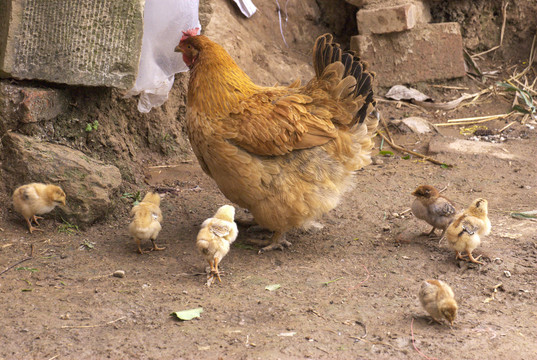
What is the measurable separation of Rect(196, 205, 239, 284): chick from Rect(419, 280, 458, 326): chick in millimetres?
1444

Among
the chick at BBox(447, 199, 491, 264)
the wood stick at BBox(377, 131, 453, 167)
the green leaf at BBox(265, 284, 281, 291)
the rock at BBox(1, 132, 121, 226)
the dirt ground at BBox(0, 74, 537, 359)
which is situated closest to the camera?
the dirt ground at BBox(0, 74, 537, 359)

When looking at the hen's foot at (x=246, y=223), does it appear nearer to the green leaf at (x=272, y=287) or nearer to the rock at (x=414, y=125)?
the green leaf at (x=272, y=287)

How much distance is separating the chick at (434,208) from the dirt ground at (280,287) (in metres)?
0.23

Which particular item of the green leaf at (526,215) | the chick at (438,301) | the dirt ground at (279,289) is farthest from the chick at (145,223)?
the green leaf at (526,215)

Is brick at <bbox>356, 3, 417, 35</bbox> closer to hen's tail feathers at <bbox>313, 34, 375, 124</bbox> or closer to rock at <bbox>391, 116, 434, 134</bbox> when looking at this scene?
rock at <bbox>391, 116, 434, 134</bbox>

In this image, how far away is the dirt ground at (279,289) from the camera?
11.2 ft

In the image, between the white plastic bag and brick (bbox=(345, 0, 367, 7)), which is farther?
brick (bbox=(345, 0, 367, 7))

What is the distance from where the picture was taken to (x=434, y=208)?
4.81 metres

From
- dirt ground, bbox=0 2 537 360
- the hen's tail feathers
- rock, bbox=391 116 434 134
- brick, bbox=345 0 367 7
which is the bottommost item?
dirt ground, bbox=0 2 537 360

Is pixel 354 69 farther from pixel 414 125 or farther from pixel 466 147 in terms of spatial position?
pixel 414 125

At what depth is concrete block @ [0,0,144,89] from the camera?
15.6 ft

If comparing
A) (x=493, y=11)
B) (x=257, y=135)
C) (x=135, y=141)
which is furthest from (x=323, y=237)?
(x=493, y=11)

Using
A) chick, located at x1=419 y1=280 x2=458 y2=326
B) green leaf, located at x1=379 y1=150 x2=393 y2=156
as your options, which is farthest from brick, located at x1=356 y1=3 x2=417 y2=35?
chick, located at x1=419 y1=280 x2=458 y2=326

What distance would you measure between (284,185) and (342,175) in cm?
59
